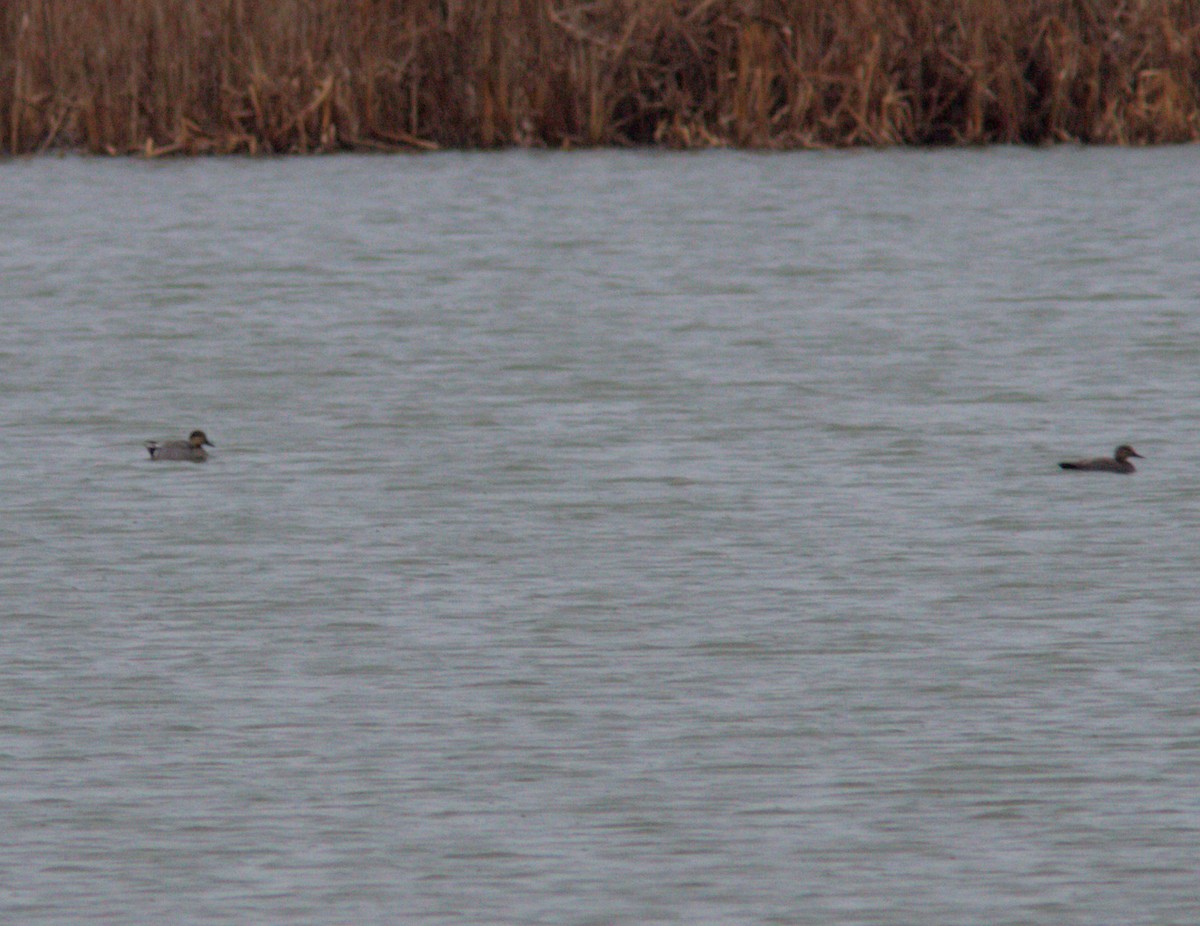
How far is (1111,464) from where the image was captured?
31.2 feet

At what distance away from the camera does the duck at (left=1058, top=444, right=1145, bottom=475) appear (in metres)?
9.52

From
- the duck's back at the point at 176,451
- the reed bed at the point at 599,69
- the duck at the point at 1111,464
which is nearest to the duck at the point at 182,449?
the duck's back at the point at 176,451

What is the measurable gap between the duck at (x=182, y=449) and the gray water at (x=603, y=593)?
0.28 feet

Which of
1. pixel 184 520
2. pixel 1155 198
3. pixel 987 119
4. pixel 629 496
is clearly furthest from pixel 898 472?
pixel 987 119

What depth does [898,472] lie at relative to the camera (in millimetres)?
9750

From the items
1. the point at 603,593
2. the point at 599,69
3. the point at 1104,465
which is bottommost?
the point at 603,593

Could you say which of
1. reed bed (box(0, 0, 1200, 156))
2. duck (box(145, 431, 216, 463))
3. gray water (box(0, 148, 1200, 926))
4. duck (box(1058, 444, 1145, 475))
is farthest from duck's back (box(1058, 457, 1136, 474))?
reed bed (box(0, 0, 1200, 156))

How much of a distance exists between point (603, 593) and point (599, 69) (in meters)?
13.1

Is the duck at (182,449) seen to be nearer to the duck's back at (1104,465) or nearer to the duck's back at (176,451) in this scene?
the duck's back at (176,451)

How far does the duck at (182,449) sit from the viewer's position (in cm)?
999

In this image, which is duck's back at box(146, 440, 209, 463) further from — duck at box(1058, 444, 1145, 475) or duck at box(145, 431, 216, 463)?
duck at box(1058, 444, 1145, 475)

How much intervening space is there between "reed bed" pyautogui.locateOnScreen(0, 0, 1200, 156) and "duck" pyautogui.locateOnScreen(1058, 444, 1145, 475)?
10606 mm

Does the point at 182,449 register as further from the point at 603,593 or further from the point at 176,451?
the point at 603,593

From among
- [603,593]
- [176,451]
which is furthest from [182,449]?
[603,593]
